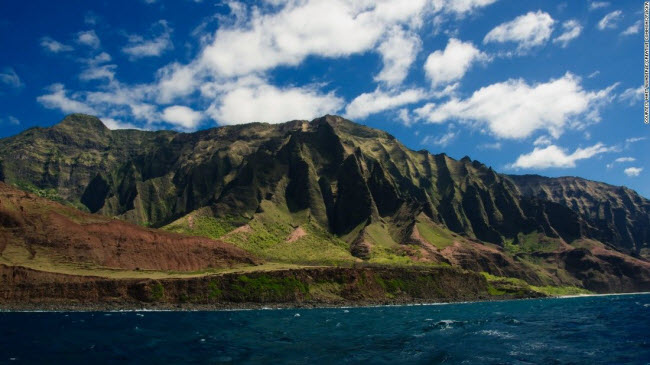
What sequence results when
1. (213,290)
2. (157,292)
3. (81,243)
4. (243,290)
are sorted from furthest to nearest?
(243,290) → (81,243) → (213,290) → (157,292)

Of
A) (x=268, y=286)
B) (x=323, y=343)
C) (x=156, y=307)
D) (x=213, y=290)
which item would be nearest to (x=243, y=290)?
(x=268, y=286)

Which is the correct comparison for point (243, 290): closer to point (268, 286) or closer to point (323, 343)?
point (268, 286)

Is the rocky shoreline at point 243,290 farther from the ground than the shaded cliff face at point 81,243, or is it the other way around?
the shaded cliff face at point 81,243

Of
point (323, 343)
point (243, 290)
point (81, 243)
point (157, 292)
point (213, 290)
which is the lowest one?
point (323, 343)

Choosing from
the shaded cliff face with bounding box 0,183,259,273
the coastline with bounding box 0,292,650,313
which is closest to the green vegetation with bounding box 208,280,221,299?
the coastline with bounding box 0,292,650,313

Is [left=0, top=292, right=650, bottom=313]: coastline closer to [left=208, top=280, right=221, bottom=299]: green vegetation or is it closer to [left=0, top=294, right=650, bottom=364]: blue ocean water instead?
[left=208, top=280, right=221, bottom=299]: green vegetation

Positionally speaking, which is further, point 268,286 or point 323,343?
point 268,286

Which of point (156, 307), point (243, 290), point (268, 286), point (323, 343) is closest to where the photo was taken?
point (323, 343)

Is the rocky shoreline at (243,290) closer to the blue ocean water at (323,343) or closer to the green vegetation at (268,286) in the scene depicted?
the green vegetation at (268,286)

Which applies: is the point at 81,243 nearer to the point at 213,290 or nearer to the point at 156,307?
the point at 156,307

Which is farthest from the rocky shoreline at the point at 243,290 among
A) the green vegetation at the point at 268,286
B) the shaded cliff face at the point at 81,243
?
the shaded cliff face at the point at 81,243

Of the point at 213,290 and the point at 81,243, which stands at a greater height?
the point at 81,243

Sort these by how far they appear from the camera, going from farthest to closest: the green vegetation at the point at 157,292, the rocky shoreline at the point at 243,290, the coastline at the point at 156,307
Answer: the green vegetation at the point at 157,292, the rocky shoreline at the point at 243,290, the coastline at the point at 156,307

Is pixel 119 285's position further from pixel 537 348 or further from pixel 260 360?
pixel 537 348
